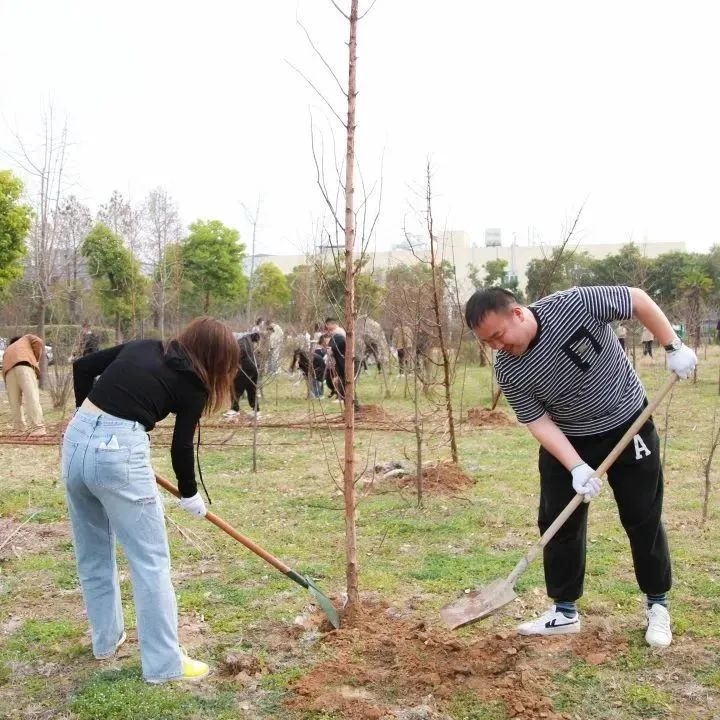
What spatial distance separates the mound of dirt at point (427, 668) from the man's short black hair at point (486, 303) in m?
1.33

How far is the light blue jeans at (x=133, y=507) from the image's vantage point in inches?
107

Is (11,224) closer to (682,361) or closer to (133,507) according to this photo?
(133,507)

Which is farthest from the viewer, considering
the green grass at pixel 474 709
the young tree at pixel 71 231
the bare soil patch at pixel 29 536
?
the young tree at pixel 71 231

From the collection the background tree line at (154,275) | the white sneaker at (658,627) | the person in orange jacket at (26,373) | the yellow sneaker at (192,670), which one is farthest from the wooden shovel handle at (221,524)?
the person in orange jacket at (26,373)

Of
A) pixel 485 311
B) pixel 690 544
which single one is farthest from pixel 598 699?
pixel 690 544

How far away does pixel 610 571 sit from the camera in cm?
412

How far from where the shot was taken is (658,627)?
10.4 feet

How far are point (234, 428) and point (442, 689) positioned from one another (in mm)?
7603

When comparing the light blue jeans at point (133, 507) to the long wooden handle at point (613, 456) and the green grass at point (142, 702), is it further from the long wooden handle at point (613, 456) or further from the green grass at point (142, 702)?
the long wooden handle at point (613, 456)

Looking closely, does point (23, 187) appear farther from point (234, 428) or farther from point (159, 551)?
point (159, 551)

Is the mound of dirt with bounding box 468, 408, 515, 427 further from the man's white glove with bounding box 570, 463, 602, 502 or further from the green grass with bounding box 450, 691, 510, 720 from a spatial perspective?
the green grass with bounding box 450, 691, 510, 720

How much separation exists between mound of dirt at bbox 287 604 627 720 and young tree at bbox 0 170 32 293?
1096 centimetres

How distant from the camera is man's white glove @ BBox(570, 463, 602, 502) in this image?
2.94m

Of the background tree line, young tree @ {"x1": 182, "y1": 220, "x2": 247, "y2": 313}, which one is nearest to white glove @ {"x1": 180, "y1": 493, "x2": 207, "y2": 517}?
the background tree line
